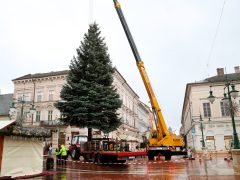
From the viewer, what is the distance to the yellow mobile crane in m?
21.9

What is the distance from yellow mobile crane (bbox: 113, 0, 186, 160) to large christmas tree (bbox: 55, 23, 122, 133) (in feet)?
12.8

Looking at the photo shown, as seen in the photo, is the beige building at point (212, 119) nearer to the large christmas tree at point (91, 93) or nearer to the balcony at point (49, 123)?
the large christmas tree at point (91, 93)

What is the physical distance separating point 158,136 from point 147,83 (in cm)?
526

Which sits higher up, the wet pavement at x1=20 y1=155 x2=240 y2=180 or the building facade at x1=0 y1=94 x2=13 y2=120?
the building facade at x1=0 y1=94 x2=13 y2=120

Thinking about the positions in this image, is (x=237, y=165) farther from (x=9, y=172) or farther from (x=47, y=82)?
(x=47, y=82)

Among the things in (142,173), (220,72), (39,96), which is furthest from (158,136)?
(220,72)

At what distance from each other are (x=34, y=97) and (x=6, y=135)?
3564 cm

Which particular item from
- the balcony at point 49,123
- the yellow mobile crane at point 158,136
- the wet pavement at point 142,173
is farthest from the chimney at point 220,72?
the wet pavement at point 142,173

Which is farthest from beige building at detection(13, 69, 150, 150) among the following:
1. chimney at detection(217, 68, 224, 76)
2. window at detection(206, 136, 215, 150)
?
chimney at detection(217, 68, 224, 76)

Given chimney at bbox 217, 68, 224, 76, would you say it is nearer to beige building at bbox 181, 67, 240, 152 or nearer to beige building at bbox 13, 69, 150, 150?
beige building at bbox 181, 67, 240, 152

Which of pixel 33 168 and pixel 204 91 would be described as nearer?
pixel 33 168

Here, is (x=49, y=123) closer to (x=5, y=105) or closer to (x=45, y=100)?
(x=45, y=100)

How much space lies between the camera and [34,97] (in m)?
44.6

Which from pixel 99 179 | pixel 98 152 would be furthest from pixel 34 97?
pixel 99 179
